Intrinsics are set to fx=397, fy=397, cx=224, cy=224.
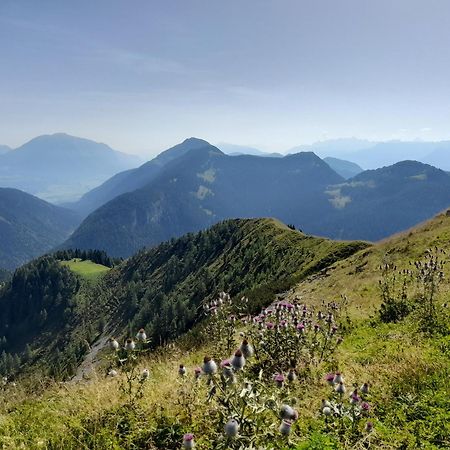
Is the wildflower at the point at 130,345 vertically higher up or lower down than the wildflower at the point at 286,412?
lower down

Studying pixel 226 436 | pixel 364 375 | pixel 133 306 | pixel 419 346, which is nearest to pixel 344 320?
pixel 419 346

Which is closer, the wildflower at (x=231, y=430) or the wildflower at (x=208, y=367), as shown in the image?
the wildflower at (x=231, y=430)

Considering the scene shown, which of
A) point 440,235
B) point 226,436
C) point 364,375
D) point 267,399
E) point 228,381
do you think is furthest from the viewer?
point 440,235

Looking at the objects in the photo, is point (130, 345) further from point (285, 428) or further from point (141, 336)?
point (285, 428)

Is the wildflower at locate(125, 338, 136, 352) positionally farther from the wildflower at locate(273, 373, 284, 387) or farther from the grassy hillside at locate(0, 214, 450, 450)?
the wildflower at locate(273, 373, 284, 387)

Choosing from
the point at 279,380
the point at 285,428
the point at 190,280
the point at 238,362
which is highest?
the point at 238,362

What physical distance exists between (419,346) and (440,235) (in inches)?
966

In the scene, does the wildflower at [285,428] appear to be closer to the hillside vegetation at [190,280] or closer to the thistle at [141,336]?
the thistle at [141,336]

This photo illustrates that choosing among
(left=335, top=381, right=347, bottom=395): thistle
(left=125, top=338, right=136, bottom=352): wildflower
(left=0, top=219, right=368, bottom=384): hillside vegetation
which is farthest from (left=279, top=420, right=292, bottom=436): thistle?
(left=0, top=219, right=368, bottom=384): hillside vegetation

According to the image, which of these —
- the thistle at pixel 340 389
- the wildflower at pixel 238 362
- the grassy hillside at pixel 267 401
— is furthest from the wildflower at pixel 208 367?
the thistle at pixel 340 389

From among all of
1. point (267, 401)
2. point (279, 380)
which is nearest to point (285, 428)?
point (267, 401)

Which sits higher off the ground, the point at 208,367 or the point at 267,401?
the point at 208,367

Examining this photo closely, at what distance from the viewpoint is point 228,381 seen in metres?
4.73

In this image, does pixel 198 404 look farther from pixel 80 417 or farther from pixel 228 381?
pixel 228 381
